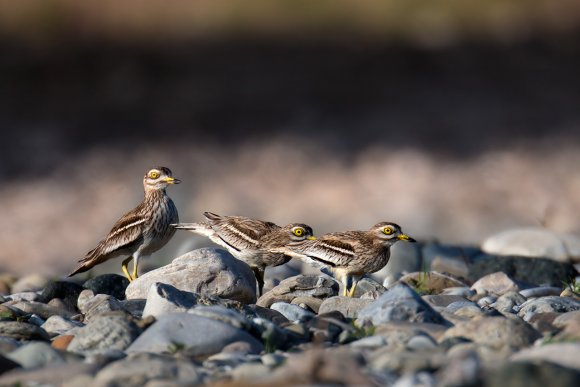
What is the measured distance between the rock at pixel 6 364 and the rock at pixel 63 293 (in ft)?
10.6

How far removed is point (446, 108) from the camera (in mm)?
21375

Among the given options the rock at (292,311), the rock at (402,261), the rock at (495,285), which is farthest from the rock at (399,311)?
the rock at (402,261)

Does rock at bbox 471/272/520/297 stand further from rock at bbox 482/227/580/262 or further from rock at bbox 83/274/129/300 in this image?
rock at bbox 83/274/129/300

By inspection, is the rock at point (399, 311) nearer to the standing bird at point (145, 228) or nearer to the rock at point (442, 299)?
the rock at point (442, 299)

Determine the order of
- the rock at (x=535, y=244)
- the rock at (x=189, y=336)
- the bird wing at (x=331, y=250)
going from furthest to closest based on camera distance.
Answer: the rock at (x=535, y=244), the bird wing at (x=331, y=250), the rock at (x=189, y=336)

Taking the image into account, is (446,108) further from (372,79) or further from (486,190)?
(486,190)

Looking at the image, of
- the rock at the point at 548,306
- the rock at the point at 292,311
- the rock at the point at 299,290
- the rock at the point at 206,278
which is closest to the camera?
the rock at the point at 292,311

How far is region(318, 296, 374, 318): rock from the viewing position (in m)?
8.66

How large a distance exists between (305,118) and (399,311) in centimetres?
1352

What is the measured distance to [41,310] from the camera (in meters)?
9.52

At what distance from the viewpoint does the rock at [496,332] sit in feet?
22.9

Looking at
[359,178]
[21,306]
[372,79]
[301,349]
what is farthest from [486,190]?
[301,349]

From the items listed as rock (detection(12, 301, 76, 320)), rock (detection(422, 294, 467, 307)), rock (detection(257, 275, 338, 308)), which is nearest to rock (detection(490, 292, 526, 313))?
rock (detection(422, 294, 467, 307))

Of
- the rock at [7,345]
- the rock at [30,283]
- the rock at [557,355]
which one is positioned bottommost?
the rock at [30,283]
